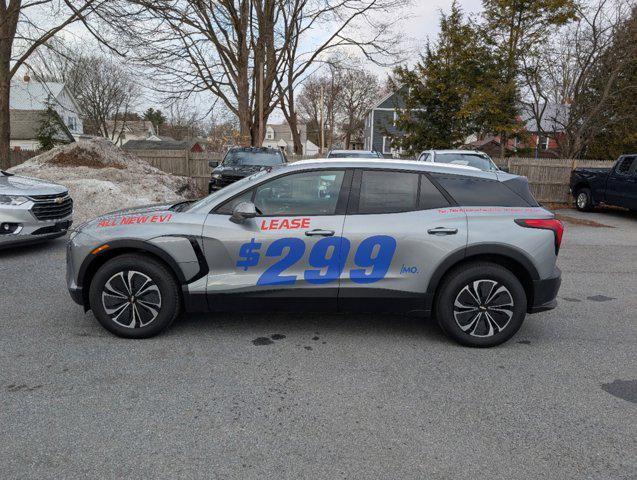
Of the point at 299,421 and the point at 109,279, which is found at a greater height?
the point at 109,279

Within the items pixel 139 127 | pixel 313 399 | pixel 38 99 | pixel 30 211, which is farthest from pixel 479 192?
pixel 139 127

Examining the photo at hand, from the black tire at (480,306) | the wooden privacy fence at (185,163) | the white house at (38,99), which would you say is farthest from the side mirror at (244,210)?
the white house at (38,99)

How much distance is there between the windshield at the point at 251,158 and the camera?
14609 mm

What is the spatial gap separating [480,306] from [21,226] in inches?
272

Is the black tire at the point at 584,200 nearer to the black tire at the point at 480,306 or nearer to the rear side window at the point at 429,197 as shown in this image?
the black tire at the point at 480,306

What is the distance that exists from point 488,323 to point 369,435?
1.85m

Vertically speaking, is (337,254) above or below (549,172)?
below

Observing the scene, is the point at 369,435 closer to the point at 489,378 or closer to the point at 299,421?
the point at 299,421

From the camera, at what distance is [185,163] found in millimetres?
19516

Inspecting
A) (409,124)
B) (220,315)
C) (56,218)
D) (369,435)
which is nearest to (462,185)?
Answer: (369,435)

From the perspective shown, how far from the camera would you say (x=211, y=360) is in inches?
157

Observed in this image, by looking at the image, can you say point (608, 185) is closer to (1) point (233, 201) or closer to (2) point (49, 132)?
(1) point (233, 201)

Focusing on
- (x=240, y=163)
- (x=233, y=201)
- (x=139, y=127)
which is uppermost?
(x=139, y=127)

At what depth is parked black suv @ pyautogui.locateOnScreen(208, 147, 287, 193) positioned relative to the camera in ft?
44.6
